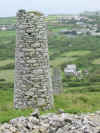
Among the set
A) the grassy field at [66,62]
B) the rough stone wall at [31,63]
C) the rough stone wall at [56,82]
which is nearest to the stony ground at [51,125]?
the rough stone wall at [31,63]

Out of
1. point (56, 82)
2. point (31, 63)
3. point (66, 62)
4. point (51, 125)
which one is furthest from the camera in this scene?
point (66, 62)

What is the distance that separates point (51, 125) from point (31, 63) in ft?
16.1

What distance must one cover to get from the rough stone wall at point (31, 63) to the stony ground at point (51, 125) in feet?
13.6

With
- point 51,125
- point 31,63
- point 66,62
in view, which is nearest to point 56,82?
point 31,63

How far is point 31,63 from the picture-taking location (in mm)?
13047

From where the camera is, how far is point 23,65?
13.1 meters

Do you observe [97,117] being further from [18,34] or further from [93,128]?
[18,34]

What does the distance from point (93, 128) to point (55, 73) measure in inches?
844

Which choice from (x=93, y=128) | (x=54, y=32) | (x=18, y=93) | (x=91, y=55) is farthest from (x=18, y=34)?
(x=54, y=32)

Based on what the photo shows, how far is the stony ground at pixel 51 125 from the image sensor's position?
789 centimetres

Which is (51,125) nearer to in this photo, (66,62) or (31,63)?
(31,63)

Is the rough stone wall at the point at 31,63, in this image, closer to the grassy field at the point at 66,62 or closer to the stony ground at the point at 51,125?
the stony ground at the point at 51,125

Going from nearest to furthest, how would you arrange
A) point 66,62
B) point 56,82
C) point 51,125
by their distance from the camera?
A: point 51,125, point 56,82, point 66,62

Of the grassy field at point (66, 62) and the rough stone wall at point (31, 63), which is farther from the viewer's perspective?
the grassy field at point (66, 62)
